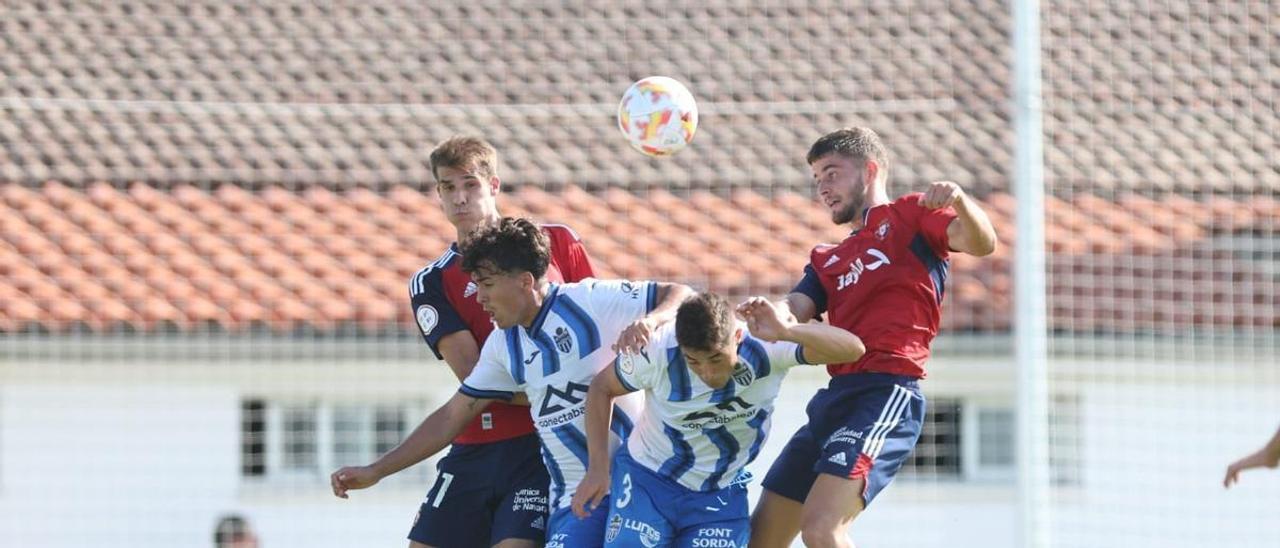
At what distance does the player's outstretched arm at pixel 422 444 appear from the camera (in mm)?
5957

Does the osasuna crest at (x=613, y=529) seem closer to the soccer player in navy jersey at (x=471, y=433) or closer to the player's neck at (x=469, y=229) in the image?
the soccer player in navy jersey at (x=471, y=433)

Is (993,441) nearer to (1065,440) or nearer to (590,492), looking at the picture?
(1065,440)

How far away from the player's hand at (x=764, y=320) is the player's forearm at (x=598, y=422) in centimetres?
50

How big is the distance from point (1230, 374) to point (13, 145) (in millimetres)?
7659

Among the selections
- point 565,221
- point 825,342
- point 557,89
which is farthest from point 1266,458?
point 557,89

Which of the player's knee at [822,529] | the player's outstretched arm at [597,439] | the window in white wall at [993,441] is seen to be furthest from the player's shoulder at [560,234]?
the window in white wall at [993,441]

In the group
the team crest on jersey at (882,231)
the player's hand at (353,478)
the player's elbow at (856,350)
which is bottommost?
the player's hand at (353,478)

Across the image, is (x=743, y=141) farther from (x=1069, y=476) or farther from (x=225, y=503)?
(x=225, y=503)

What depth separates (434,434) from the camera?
5984mm

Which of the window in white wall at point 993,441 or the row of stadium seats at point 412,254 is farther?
the window in white wall at point 993,441

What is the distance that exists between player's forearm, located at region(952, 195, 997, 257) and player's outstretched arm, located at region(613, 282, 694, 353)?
2.85 feet

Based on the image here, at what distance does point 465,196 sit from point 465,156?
5.8 inches

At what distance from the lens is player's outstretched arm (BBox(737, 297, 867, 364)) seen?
5.44 meters

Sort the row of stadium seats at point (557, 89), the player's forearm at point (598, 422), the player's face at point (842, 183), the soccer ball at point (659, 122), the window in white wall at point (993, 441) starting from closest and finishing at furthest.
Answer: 1. the player's forearm at point (598, 422)
2. the player's face at point (842, 183)
3. the soccer ball at point (659, 122)
4. the row of stadium seats at point (557, 89)
5. the window in white wall at point (993, 441)
